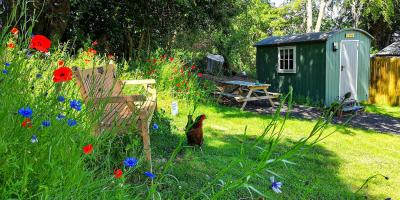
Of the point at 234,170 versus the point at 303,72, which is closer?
the point at 234,170

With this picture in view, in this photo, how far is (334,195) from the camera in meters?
3.71

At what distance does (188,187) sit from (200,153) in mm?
1365

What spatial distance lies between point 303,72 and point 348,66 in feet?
4.75

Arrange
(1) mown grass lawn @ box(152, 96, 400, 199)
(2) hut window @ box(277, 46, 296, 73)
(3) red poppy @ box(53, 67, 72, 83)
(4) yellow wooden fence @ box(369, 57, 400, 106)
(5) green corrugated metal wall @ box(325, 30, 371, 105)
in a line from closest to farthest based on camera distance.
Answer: (3) red poppy @ box(53, 67, 72, 83)
(1) mown grass lawn @ box(152, 96, 400, 199)
(5) green corrugated metal wall @ box(325, 30, 371, 105)
(4) yellow wooden fence @ box(369, 57, 400, 106)
(2) hut window @ box(277, 46, 296, 73)

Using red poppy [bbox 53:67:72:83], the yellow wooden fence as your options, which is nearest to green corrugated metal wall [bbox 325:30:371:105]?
the yellow wooden fence

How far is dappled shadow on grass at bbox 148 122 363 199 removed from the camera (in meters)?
3.44

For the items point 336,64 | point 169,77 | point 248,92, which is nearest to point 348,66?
point 336,64

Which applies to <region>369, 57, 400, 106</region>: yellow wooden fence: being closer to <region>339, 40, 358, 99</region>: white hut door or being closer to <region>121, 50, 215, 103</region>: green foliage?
<region>339, 40, 358, 99</region>: white hut door

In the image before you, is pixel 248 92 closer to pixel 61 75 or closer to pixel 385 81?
pixel 385 81

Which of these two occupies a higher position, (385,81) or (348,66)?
(348,66)

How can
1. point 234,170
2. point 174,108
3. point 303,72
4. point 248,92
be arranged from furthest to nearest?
point 303,72 → point 248,92 → point 174,108 → point 234,170

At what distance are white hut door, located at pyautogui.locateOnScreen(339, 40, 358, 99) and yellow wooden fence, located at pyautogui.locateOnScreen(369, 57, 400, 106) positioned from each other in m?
1.08

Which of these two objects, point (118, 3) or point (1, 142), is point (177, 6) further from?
point (1, 142)

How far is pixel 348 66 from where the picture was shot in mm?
12617
